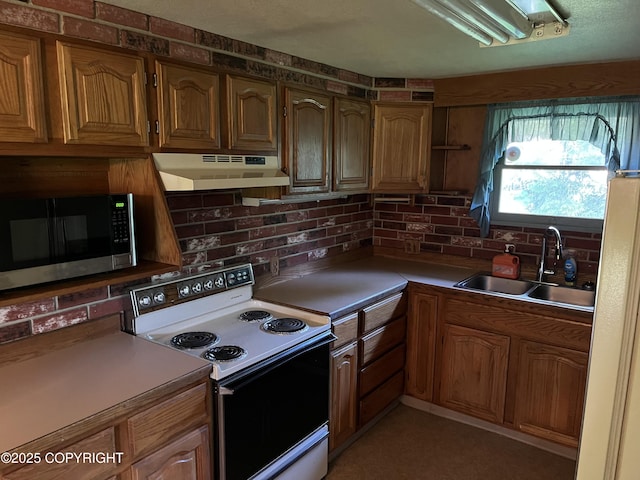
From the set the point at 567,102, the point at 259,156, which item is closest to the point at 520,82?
the point at 567,102

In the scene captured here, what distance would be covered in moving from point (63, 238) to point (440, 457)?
88.2 inches

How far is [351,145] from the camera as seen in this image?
3002mm

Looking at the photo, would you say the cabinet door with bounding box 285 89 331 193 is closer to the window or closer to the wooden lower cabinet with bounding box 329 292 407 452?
the wooden lower cabinet with bounding box 329 292 407 452

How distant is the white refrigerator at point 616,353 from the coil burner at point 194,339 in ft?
5.27

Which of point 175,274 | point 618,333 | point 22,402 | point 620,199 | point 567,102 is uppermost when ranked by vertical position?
point 567,102

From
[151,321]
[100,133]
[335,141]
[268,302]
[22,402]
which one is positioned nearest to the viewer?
[22,402]

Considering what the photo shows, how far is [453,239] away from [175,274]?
206cm

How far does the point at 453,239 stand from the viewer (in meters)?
3.43

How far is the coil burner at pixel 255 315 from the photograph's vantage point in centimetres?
238

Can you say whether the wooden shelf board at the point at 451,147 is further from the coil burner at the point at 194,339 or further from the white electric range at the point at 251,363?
the coil burner at the point at 194,339

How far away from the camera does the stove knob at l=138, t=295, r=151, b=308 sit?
2.08 m

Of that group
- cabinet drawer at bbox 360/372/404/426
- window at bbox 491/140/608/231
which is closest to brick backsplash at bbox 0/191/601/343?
window at bbox 491/140/608/231

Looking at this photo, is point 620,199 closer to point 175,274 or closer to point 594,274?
point 175,274

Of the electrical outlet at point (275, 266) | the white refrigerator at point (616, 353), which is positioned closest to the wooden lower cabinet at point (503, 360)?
the electrical outlet at point (275, 266)
